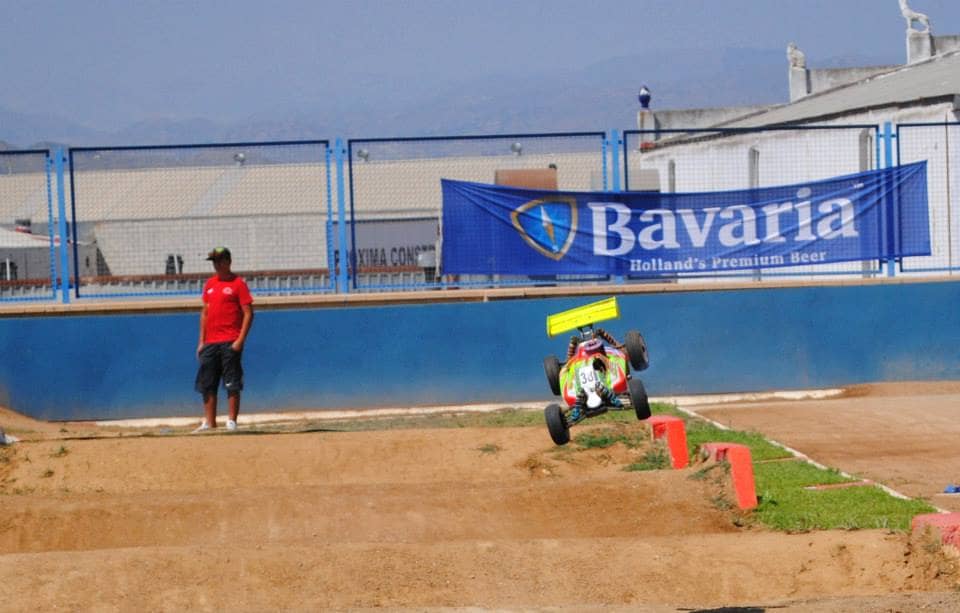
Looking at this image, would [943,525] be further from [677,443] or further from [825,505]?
[677,443]

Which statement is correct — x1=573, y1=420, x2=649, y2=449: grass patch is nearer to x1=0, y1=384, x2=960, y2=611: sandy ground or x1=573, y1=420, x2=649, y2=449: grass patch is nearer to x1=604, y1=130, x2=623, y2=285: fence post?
x1=0, y1=384, x2=960, y2=611: sandy ground

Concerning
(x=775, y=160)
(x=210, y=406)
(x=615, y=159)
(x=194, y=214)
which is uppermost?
(x=775, y=160)

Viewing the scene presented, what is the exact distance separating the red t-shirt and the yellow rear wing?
6.33 m

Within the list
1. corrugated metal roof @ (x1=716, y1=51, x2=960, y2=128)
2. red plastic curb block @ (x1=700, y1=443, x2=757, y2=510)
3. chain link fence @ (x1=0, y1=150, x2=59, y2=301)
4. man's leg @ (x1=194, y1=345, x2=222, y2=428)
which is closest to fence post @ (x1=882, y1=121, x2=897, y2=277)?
corrugated metal roof @ (x1=716, y1=51, x2=960, y2=128)

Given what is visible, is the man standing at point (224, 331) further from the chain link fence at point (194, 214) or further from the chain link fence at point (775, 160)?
the chain link fence at point (775, 160)

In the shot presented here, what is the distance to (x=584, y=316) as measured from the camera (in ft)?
30.5

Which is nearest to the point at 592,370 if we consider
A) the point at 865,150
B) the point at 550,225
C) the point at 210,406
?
the point at 210,406

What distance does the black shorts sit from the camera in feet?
49.1

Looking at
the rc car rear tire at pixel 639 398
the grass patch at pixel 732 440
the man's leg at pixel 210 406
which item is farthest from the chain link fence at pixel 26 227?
the rc car rear tire at pixel 639 398

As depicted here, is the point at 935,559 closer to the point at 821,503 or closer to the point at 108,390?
the point at 821,503

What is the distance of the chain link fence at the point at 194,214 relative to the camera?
17156 millimetres

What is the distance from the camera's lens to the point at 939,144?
2069 cm

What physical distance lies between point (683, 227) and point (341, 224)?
462 centimetres

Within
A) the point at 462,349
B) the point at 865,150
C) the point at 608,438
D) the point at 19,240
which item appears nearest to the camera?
the point at 608,438
